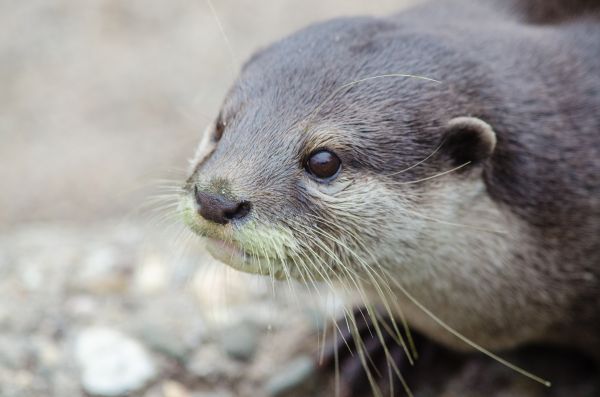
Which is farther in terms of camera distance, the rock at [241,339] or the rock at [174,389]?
the rock at [241,339]

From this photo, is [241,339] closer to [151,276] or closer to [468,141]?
[151,276]

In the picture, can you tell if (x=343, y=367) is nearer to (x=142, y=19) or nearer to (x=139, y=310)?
(x=139, y=310)

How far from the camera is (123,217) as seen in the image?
4770 millimetres

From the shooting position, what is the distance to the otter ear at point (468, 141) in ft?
8.13

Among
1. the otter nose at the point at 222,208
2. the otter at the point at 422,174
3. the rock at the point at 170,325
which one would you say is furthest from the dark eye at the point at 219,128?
the rock at the point at 170,325

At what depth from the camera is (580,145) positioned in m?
2.76

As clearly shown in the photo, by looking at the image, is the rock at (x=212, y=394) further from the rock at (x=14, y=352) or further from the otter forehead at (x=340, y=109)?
the otter forehead at (x=340, y=109)

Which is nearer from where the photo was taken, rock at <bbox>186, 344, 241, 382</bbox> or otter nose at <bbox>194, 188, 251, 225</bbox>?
otter nose at <bbox>194, 188, 251, 225</bbox>

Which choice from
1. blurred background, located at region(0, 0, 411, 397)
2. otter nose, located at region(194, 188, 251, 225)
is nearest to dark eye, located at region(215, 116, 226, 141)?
blurred background, located at region(0, 0, 411, 397)

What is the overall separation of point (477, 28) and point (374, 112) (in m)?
0.68

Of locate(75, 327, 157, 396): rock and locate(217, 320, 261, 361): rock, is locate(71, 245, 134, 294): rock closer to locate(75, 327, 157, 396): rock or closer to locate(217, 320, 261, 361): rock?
locate(75, 327, 157, 396): rock

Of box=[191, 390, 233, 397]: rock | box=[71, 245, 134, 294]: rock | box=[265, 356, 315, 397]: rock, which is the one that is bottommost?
box=[265, 356, 315, 397]: rock

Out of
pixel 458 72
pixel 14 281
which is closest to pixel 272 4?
pixel 14 281

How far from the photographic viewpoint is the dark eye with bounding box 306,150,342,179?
2.44m
